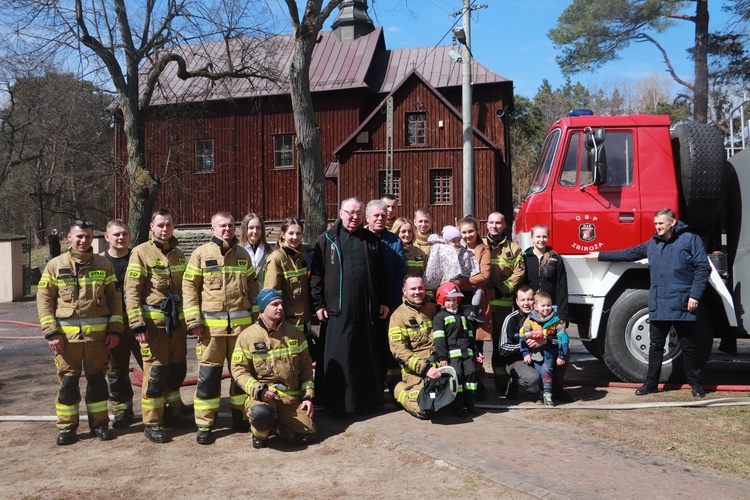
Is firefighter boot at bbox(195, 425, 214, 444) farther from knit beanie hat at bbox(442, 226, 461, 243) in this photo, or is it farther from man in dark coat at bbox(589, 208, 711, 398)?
man in dark coat at bbox(589, 208, 711, 398)

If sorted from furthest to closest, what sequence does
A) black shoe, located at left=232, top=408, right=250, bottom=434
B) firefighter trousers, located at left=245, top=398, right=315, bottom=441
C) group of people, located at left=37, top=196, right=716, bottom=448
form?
1. black shoe, located at left=232, top=408, right=250, bottom=434
2. group of people, located at left=37, top=196, right=716, bottom=448
3. firefighter trousers, located at left=245, top=398, right=315, bottom=441

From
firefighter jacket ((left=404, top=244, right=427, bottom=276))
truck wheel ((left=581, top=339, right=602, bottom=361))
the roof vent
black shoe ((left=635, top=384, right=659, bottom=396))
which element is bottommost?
black shoe ((left=635, top=384, right=659, bottom=396))

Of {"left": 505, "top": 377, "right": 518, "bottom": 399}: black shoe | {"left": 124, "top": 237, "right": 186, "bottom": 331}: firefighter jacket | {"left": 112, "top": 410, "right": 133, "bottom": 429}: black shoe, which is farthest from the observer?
{"left": 505, "top": 377, "right": 518, "bottom": 399}: black shoe

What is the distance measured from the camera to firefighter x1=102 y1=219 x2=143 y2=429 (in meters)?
6.16

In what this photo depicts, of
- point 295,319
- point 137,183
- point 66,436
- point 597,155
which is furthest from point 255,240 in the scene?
point 137,183

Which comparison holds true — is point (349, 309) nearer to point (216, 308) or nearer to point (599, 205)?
point (216, 308)

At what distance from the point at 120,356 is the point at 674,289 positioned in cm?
540

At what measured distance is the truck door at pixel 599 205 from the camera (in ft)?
24.2

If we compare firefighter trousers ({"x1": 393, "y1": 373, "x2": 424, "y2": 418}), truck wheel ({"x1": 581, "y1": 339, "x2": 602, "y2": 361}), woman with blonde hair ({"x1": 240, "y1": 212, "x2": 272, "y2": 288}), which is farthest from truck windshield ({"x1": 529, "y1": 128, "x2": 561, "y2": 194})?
woman with blonde hair ({"x1": 240, "y1": 212, "x2": 272, "y2": 288})

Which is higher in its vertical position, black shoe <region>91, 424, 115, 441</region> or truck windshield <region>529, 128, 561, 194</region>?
truck windshield <region>529, 128, 561, 194</region>

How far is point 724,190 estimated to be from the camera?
729cm

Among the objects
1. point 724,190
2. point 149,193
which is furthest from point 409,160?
point 724,190

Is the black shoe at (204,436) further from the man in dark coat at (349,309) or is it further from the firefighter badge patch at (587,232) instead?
the firefighter badge patch at (587,232)

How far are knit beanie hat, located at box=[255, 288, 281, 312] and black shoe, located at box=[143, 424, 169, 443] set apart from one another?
52.7 inches
